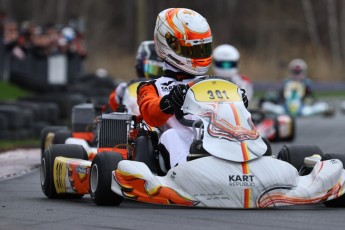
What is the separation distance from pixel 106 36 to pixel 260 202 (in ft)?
191

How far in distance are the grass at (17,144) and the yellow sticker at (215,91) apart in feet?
22.7

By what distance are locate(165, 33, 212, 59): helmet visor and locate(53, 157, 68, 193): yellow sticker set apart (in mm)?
1243

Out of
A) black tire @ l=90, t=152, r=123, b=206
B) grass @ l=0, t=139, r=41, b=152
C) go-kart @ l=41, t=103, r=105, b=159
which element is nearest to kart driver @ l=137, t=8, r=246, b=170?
black tire @ l=90, t=152, r=123, b=206

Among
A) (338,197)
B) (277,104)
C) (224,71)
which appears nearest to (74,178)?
(338,197)

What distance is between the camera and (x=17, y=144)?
16.6m

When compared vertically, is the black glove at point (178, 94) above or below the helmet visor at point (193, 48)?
below

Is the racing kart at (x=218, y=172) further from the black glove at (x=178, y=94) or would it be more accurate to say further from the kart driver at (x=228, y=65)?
the kart driver at (x=228, y=65)

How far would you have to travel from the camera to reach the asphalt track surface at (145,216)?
7.30 metres

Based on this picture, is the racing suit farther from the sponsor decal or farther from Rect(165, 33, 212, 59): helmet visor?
the sponsor decal

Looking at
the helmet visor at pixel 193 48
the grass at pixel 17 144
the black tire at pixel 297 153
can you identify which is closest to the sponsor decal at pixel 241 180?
the black tire at pixel 297 153

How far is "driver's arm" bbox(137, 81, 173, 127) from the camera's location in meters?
8.84

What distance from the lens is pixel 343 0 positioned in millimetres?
63969

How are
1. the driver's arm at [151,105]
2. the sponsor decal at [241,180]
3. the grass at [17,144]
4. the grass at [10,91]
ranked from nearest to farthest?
1. the sponsor decal at [241,180]
2. the driver's arm at [151,105]
3. the grass at [17,144]
4. the grass at [10,91]

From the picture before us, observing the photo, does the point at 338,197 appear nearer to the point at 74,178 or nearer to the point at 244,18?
the point at 74,178
